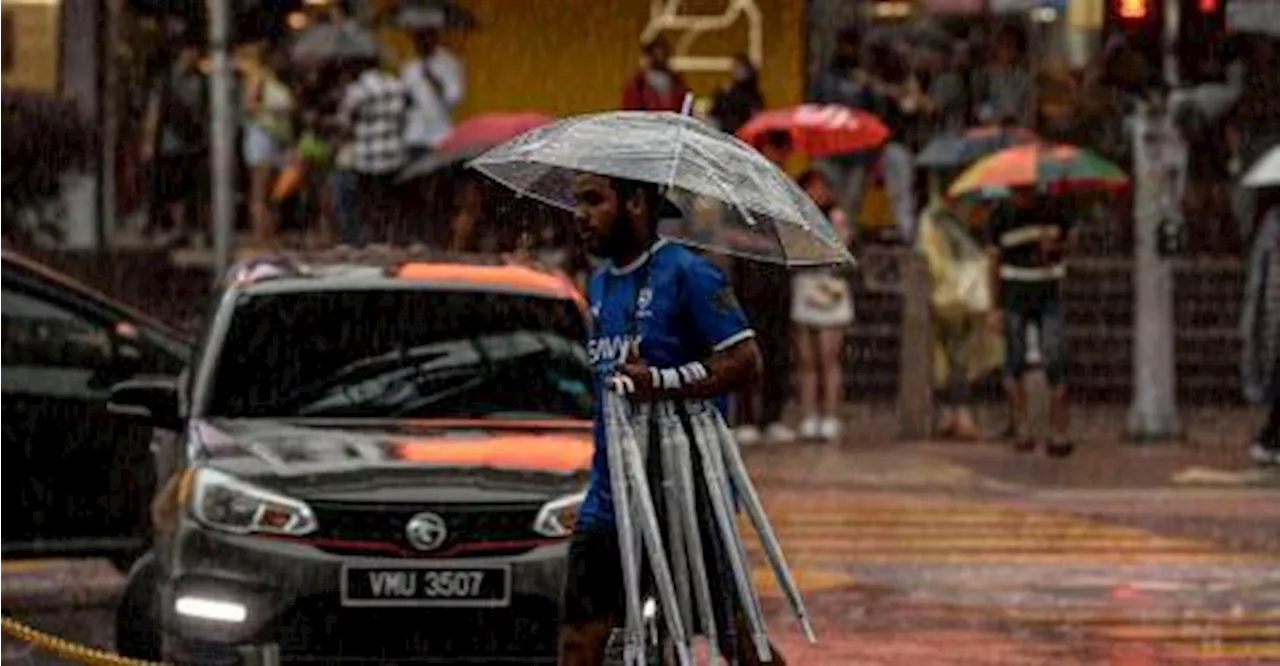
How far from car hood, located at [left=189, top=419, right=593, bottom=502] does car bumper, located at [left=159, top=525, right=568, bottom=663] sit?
0.24 m

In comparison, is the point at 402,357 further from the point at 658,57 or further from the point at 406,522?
the point at 658,57

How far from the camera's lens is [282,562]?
442 inches

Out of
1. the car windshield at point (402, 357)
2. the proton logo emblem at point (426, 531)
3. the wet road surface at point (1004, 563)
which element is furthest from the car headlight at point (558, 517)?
the wet road surface at point (1004, 563)

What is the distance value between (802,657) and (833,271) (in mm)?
11025

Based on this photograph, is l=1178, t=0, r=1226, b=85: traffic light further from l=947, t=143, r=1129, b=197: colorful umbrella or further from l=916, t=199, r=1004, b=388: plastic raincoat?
l=916, t=199, r=1004, b=388: plastic raincoat

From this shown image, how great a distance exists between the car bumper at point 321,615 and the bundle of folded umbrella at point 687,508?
1938mm

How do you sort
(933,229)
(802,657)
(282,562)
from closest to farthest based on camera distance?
(282,562) < (802,657) < (933,229)

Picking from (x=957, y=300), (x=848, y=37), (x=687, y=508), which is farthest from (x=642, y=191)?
(x=848, y=37)

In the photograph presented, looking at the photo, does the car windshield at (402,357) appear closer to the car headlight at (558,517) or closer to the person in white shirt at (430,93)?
the car headlight at (558,517)

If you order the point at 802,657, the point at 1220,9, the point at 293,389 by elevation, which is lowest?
the point at 802,657

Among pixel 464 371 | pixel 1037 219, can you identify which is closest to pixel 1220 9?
pixel 1037 219

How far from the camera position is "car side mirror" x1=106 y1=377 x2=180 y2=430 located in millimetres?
12375

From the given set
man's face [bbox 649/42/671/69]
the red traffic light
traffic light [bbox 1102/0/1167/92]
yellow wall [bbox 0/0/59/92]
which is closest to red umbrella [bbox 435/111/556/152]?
man's face [bbox 649/42/671/69]

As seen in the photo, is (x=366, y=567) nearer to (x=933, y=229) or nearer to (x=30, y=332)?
(x=30, y=332)
